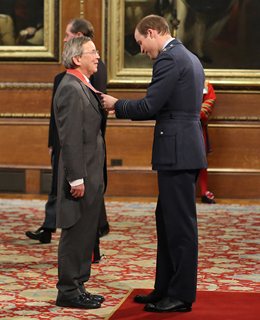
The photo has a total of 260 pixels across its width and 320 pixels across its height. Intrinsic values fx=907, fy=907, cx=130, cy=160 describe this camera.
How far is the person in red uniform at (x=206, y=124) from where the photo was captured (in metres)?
10.9

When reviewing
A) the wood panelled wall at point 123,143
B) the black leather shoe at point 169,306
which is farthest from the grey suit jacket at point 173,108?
the wood panelled wall at point 123,143

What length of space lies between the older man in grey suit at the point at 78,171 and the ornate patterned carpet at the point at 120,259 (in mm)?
208

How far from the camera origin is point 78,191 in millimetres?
5418

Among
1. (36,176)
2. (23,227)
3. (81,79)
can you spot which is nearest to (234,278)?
(81,79)

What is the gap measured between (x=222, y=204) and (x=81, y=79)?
5597mm

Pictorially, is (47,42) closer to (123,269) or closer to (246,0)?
(246,0)

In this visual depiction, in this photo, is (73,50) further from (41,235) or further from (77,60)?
(41,235)

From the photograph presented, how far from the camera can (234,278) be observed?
657cm

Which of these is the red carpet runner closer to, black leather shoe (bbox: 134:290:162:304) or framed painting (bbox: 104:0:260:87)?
black leather shoe (bbox: 134:290:162:304)

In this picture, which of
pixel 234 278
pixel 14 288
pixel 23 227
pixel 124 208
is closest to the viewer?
pixel 14 288

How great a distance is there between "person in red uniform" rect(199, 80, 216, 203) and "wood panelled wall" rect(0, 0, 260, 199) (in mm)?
256

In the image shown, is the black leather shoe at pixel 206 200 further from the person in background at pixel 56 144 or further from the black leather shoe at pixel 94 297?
the black leather shoe at pixel 94 297

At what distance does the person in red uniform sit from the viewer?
10852mm

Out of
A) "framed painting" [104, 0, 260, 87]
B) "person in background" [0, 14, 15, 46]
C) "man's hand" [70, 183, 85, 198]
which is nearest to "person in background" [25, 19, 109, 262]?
"man's hand" [70, 183, 85, 198]
